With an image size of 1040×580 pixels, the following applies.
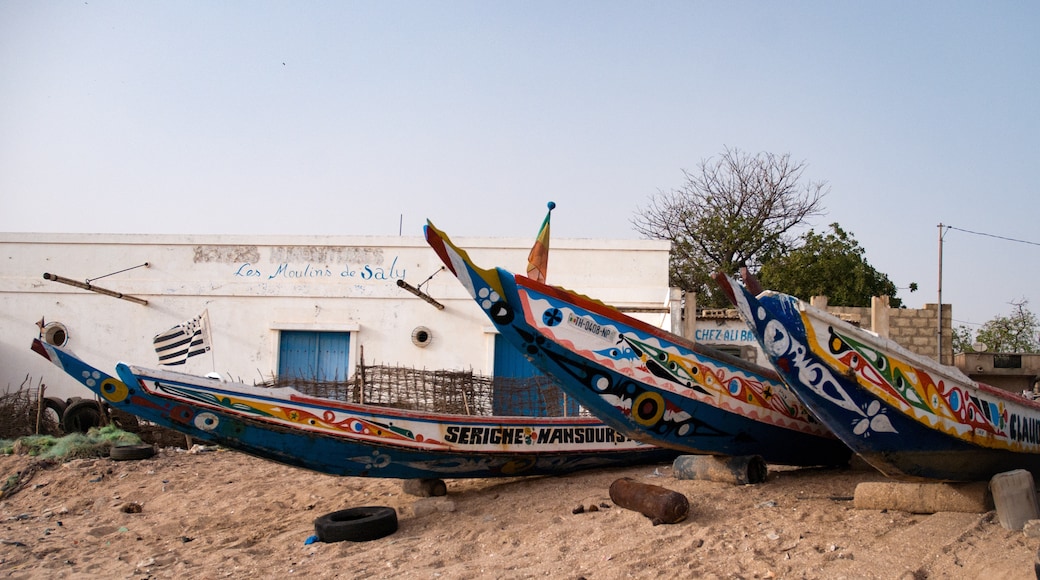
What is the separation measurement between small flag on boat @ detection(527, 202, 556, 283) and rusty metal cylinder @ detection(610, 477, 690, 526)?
199 centimetres

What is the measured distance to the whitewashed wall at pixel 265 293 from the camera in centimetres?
1502

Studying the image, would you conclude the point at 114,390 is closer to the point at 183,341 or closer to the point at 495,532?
the point at 495,532

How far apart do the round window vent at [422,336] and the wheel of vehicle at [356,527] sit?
7568 millimetres

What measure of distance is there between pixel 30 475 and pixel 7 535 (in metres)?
3.10

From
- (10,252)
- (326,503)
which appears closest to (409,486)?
(326,503)

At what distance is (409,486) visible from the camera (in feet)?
29.2

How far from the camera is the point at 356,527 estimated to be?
708cm

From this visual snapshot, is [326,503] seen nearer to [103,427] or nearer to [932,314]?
[103,427]

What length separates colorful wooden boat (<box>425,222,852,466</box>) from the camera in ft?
21.7

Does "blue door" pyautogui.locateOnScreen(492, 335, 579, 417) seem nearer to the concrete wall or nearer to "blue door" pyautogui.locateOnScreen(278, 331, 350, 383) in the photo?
"blue door" pyautogui.locateOnScreen(278, 331, 350, 383)

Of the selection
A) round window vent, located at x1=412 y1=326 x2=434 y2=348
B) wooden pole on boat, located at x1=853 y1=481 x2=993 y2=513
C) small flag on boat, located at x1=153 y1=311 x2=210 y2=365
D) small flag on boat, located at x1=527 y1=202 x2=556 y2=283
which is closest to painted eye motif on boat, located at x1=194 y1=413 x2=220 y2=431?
small flag on boat, located at x1=527 y1=202 x2=556 y2=283

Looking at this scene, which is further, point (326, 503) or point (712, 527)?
point (326, 503)

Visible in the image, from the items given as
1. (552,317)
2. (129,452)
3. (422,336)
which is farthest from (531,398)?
(552,317)

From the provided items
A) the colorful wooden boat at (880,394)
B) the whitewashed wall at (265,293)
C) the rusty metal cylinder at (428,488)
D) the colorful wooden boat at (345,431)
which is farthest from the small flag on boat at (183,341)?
the colorful wooden boat at (880,394)
